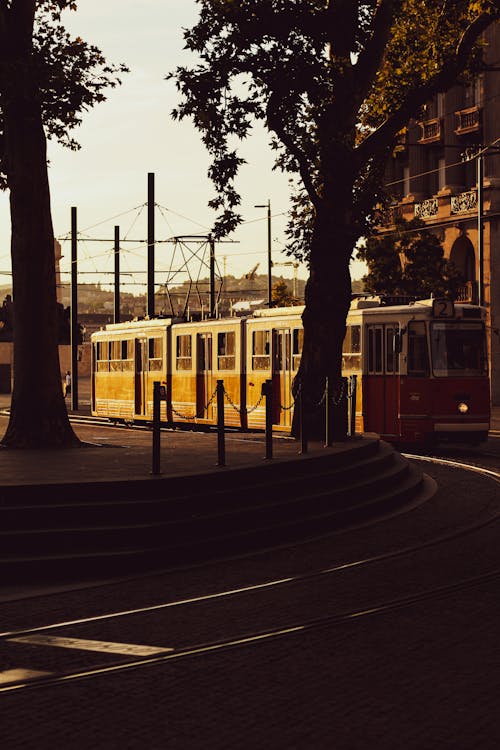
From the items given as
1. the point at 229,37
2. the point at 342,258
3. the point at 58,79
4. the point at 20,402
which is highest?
the point at 229,37

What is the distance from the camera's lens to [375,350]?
85.8ft

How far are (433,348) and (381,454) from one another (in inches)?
290

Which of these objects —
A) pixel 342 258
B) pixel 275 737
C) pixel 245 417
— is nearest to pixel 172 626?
pixel 275 737

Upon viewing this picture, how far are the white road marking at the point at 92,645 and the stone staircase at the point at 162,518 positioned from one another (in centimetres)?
237

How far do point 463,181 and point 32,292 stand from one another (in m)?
40.8

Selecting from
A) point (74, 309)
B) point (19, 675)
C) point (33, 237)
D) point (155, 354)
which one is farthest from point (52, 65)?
point (74, 309)

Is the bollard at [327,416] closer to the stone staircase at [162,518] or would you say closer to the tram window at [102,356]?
the stone staircase at [162,518]

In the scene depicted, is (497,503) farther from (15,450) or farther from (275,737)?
(275,737)

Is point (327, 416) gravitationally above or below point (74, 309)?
below

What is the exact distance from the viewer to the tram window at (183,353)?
3356 cm

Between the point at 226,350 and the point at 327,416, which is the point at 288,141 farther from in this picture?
the point at 226,350

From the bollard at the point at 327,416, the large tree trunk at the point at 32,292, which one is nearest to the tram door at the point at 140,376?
the bollard at the point at 327,416

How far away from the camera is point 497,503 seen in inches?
664

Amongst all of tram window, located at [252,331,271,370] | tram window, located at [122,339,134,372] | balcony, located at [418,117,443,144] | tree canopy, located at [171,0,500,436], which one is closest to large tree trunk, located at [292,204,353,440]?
tree canopy, located at [171,0,500,436]
